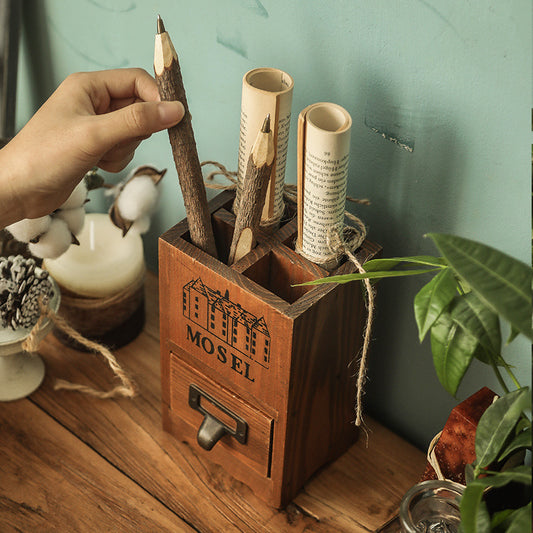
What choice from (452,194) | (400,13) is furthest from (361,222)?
(400,13)

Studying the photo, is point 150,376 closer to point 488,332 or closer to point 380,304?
point 380,304

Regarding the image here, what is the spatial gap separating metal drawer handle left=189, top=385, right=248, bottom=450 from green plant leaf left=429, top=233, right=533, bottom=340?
0.38 m

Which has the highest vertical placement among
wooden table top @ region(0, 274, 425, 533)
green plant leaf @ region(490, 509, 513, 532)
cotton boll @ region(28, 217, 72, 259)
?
green plant leaf @ region(490, 509, 513, 532)

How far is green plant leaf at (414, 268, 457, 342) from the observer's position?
47cm

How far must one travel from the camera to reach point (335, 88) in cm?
71

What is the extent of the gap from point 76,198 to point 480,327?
1.77 ft

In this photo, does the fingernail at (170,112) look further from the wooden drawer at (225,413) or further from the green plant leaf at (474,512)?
the green plant leaf at (474,512)

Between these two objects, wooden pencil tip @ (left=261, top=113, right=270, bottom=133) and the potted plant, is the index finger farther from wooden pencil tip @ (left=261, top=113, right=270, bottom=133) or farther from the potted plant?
the potted plant

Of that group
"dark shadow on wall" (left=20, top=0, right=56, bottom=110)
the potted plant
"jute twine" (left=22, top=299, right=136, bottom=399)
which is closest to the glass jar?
the potted plant

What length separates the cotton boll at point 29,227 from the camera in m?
0.78

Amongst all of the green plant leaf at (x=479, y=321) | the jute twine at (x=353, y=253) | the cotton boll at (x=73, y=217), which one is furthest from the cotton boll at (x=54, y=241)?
the green plant leaf at (x=479, y=321)

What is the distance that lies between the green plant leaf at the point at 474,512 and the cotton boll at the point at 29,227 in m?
0.55

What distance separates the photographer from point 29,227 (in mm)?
784

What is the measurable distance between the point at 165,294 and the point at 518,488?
399mm
